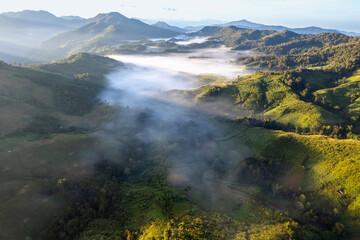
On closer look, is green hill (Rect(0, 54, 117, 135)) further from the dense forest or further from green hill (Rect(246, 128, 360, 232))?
green hill (Rect(246, 128, 360, 232))

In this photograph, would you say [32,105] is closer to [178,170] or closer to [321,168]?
[178,170]

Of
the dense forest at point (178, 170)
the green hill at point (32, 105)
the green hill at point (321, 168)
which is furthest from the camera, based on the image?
the green hill at point (32, 105)

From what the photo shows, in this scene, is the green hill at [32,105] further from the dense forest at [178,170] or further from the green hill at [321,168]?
the green hill at [321,168]

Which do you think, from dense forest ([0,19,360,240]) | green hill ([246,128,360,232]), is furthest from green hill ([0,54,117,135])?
green hill ([246,128,360,232])

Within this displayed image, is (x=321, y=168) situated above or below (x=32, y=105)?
below

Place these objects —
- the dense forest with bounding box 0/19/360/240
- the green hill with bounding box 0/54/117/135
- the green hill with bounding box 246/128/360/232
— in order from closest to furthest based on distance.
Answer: the dense forest with bounding box 0/19/360/240 → the green hill with bounding box 246/128/360/232 → the green hill with bounding box 0/54/117/135

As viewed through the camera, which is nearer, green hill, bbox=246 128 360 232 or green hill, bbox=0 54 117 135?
green hill, bbox=246 128 360 232

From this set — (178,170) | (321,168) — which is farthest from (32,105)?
(321,168)

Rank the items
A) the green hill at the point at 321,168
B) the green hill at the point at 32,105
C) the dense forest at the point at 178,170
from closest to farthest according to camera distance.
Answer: the dense forest at the point at 178,170 → the green hill at the point at 321,168 → the green hill at the point at 32,105

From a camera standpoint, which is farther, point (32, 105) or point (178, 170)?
point (32, 105)

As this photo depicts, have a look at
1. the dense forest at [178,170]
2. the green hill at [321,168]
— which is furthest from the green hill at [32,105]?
the green hill at [321,168]

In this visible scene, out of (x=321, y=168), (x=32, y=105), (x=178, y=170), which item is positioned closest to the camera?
(x=321, y=168)

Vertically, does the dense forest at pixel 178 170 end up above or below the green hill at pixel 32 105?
below

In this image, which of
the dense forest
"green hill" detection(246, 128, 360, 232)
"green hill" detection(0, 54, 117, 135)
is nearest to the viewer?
the dense forest
